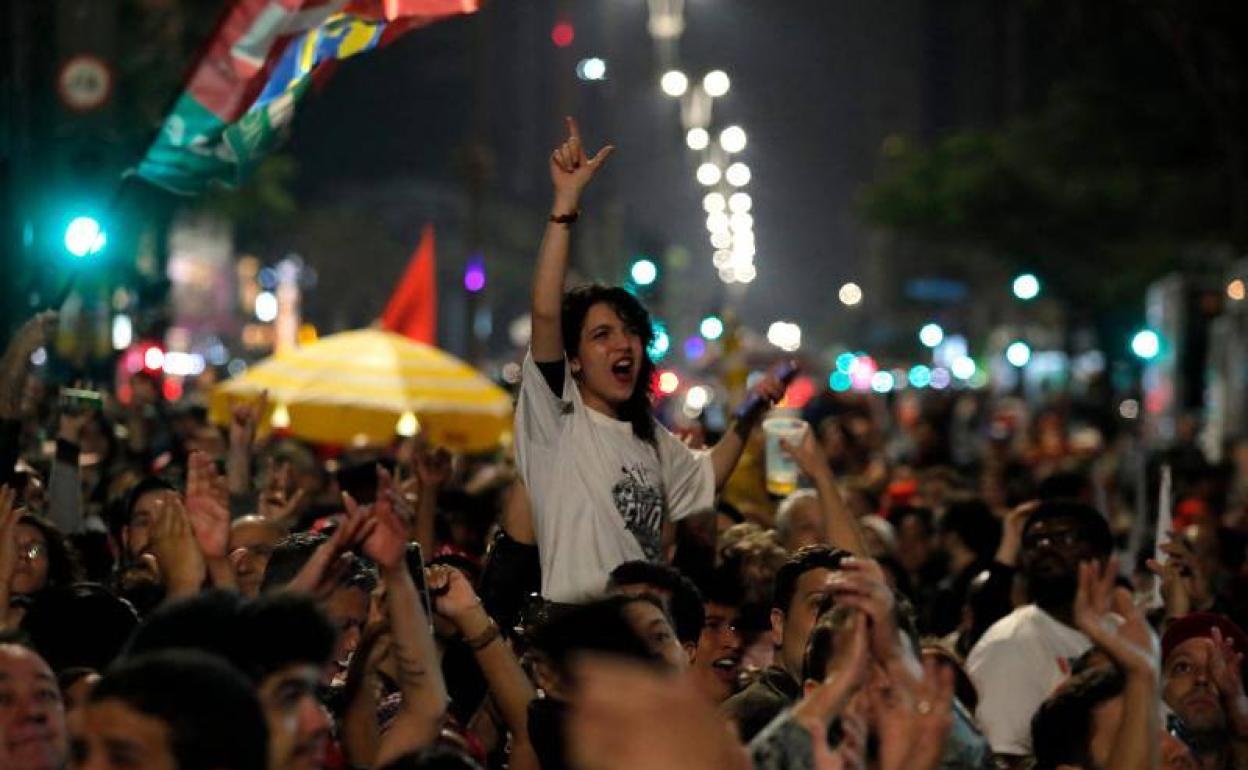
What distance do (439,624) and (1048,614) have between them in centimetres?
258

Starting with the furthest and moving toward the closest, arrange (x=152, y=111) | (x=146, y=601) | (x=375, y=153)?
(x=375, y=153)
(x=152, y=111)
(x=146, y=601)

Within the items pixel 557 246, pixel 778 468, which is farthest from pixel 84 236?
pixel 557 246

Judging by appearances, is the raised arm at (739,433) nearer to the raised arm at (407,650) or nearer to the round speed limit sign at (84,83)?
the raised arm at (407,650)

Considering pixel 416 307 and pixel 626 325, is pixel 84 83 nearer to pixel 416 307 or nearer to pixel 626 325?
pixel 416 307

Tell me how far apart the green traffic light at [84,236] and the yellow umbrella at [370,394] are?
3592 mm

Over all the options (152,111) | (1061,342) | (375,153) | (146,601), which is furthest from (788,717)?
(375,153)

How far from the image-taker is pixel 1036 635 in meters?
8.49

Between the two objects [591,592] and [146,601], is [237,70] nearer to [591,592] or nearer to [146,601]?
[146,601]

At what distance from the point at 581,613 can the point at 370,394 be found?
1180cm

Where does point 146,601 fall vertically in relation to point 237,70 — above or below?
below

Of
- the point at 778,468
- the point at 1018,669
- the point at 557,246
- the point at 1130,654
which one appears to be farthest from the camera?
the point at 778,468

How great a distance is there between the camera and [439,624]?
7113mm

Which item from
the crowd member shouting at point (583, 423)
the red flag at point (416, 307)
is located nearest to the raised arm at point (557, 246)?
the crowd member shouting at point (583, 423)

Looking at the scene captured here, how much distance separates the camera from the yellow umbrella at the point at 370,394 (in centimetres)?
1617
